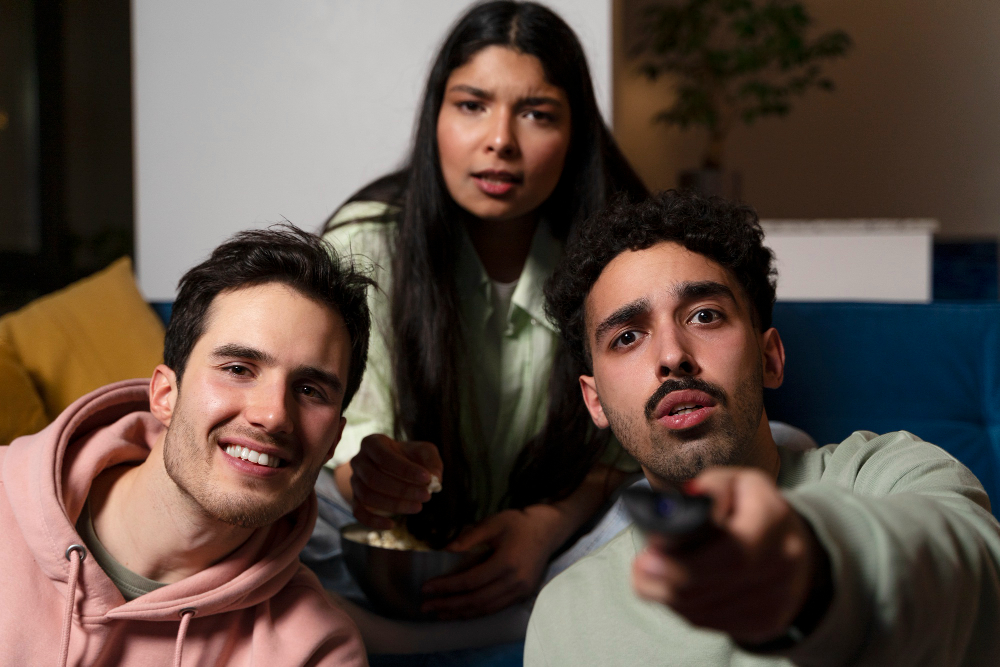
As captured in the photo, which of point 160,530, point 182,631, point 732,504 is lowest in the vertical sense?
point 182,631

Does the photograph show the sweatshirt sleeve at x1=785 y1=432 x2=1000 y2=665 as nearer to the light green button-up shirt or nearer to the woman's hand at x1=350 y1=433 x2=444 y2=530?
the woman's hand at x1=350 y1=433 x2=444 y2=530

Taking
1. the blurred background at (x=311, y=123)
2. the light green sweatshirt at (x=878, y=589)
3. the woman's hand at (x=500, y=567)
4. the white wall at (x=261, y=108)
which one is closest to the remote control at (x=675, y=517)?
the light green sweatshirt at (x=878, y=589)

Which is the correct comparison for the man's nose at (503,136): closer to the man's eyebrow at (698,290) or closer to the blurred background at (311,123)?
the man's eyebrow at (698,290)

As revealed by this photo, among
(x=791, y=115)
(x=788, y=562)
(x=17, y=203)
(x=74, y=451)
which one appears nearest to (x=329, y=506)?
(x=74, y=451)

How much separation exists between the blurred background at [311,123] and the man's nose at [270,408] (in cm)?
114

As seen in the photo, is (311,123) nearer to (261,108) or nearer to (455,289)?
(261,108)

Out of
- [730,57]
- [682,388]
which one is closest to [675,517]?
[682,388]

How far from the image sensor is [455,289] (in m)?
1.75

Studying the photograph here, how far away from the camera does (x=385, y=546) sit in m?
1.51

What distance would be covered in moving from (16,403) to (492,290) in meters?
0.90

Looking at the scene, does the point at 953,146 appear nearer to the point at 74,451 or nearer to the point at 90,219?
the point at 90,219

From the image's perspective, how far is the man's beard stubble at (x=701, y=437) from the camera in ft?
3.48

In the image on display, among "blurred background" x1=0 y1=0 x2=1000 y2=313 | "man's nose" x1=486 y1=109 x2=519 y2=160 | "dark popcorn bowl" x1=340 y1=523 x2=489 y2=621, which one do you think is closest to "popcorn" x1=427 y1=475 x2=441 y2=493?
"dark popcorn bowl" x1=340 y1=523 x2=489 y2=621

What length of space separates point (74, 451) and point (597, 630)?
79cm
